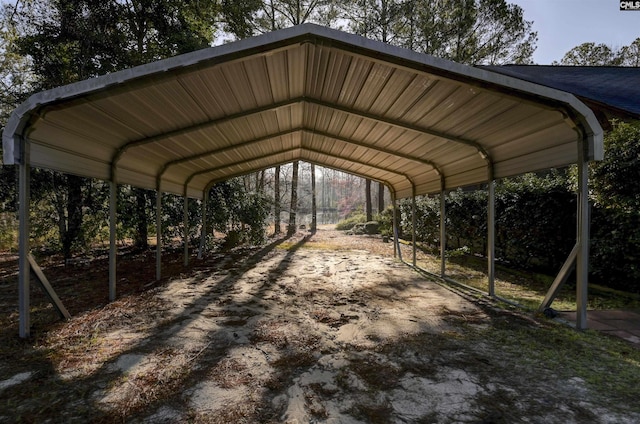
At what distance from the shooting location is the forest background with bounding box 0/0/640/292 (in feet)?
15.5

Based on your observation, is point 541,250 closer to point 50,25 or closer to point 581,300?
point 581,300

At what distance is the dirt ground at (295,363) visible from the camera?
207 cm

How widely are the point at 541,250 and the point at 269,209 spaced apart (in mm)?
9153

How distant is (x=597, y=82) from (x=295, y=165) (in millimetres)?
11122

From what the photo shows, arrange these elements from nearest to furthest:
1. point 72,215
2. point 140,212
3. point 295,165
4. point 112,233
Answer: point 112,233
point 72,215
point 140,212
point 295,165

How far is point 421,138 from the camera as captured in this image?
18.3 feet

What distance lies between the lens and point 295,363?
110 inches

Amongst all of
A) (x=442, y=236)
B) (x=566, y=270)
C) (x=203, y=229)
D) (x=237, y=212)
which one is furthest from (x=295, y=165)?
(x=566, y=270)

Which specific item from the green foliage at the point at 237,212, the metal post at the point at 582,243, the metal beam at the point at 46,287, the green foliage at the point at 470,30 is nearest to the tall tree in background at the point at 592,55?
the green foliage at the point at 470,30

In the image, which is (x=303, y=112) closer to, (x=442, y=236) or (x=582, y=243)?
(x=442, y=236)

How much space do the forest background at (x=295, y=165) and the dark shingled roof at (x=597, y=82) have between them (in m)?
0.77

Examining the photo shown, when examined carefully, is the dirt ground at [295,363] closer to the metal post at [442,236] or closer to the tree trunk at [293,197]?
the metal post at [442,236]
